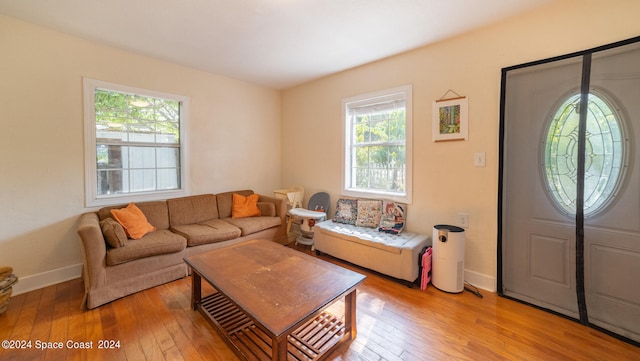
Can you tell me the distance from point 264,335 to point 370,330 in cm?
79

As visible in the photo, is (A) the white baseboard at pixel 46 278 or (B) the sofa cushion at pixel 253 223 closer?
(A) the white baseboard at pixel 46 278

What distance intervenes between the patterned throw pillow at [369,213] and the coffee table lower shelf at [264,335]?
1.38 meters

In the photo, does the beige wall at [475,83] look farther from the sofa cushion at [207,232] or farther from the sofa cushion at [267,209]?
the sofa cushion at [207,232]

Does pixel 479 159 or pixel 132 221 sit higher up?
→ pixel 479 159

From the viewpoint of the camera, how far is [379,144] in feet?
11.0

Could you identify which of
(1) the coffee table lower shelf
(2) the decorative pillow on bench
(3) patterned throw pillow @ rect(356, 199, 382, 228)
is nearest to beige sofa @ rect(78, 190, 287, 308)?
(1) the coffee table lower shelf

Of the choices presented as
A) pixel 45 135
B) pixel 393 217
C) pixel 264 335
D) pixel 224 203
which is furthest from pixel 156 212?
pixel 393 217

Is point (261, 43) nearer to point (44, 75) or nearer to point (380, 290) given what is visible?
point (44, 75)

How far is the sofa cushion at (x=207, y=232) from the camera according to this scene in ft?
9.18

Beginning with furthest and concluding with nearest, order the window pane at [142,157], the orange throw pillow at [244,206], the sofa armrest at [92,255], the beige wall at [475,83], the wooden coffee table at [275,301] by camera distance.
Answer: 1. the orange throw pillow at [244,206]
2. the window pane at [142,157]
3. the sofa armrest at [92,255]
4. the beige wall at [475,83]
5. the wooden coffee table at [275,301]

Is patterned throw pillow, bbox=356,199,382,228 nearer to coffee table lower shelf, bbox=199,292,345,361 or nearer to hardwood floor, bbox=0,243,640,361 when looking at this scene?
hardwood floor, bbox=0,243,640,361

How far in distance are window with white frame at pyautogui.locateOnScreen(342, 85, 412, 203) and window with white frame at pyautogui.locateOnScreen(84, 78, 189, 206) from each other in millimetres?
2321

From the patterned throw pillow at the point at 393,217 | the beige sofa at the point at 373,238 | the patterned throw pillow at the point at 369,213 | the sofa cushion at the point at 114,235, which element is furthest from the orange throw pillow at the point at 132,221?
the patterned throw pillow at the point at 393,217

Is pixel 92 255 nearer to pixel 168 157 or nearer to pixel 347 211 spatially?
pixel 168 157
